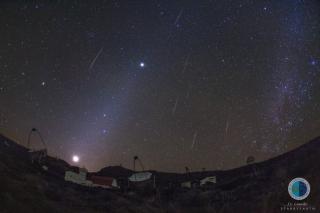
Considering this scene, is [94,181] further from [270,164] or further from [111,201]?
[270,164]

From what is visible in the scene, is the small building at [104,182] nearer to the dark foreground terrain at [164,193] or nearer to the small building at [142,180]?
the small building at [142,180]

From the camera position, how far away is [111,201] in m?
55.1

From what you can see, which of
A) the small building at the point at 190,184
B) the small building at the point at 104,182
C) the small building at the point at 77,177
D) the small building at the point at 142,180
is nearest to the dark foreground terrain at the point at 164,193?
the small building at the point at 77,177

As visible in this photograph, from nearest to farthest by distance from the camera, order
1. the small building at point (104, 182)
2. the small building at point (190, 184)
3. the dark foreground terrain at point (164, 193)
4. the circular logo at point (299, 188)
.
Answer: the dark foreground terrain at point (164, 193) → the circular logo at point (299, 188) → the small building at point (104, 182) → the small building at point (190, 184)

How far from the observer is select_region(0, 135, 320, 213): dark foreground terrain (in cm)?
4428

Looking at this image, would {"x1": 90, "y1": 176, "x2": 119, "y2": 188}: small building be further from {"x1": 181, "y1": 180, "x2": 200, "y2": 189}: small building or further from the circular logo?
the circular logo

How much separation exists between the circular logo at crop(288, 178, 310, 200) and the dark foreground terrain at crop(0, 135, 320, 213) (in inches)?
30.4

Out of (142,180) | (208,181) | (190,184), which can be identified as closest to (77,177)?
(142,180)

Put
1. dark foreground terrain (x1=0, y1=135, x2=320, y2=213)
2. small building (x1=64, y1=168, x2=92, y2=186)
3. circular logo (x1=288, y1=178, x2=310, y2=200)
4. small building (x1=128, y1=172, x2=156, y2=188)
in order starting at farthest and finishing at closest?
small building (x1=128, y1=172, x2=156, y2=188) → small building (x1=64, y1=168, x2=92, y2=186) → circular logo (x1=288, y1=178, x2=310, y2=200) → dark foreground terrain (x1=0, y1=135, x2=320, y2=213)

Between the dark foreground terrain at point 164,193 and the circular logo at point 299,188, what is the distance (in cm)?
77

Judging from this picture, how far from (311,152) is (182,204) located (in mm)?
25734

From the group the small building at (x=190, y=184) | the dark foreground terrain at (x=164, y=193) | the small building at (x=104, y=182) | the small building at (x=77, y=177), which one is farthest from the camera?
the small building at (x=190, y=184)

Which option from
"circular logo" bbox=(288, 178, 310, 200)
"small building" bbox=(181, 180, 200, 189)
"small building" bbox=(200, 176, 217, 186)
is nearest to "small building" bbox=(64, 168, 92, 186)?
"small building" bbox=(181, 180, 200, 189)

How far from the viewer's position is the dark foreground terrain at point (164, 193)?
44275 millimetres
